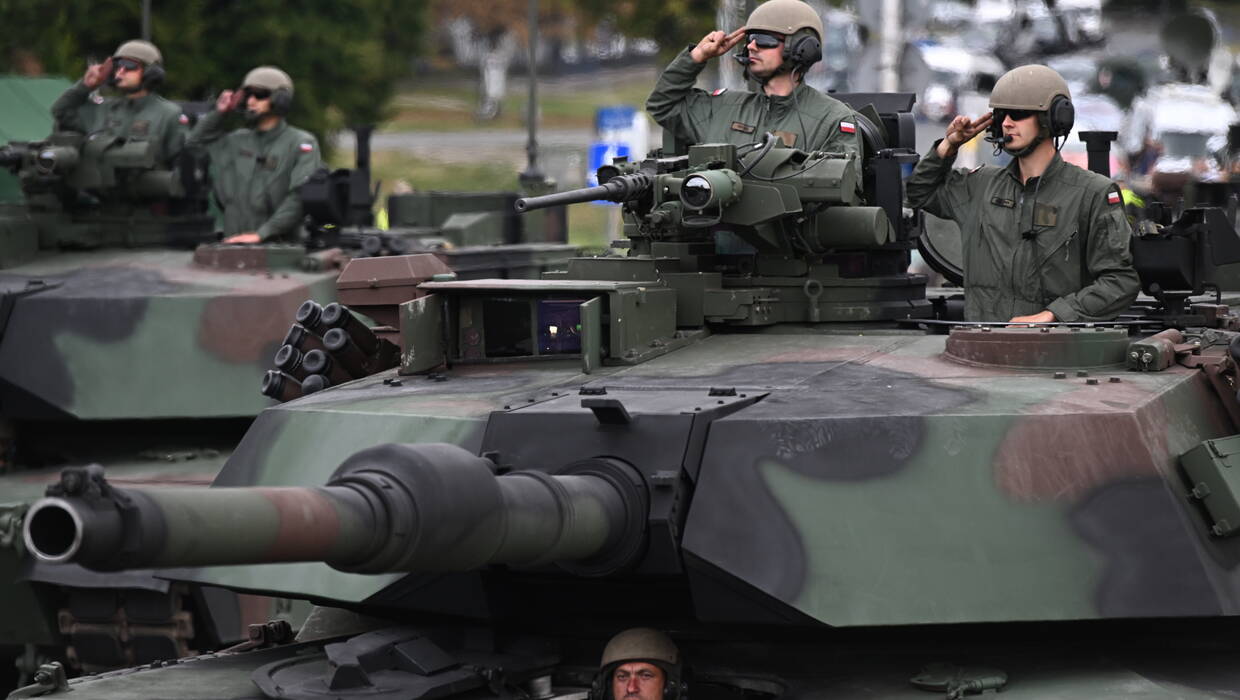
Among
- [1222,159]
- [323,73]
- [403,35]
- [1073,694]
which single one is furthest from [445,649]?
[403,35]

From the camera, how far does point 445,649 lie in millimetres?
9961

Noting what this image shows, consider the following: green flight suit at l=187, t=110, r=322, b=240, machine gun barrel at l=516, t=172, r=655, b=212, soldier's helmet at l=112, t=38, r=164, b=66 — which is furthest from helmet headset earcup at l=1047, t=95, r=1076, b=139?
soldier's helmet at l=112, t=38, r=164, b=66

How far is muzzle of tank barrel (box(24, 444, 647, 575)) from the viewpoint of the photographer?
6840mm

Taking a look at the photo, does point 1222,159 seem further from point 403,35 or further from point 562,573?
point 403,35

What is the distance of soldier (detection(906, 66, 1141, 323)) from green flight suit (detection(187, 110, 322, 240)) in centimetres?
847

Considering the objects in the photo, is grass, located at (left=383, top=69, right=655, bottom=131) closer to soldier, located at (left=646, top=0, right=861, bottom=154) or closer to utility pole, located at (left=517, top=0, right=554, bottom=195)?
utility pole, located at (left=517, top=0, right=554, bottom=195)

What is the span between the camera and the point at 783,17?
12242mm

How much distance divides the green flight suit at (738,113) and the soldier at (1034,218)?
28.9 inches

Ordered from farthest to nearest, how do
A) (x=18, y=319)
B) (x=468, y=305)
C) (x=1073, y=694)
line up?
1. (x=18, y=319)
2. (x=468, y=305)
3. (x=1073, y=694)

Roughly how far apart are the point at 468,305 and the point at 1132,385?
324 centimetres

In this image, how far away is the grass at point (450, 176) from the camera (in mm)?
47188

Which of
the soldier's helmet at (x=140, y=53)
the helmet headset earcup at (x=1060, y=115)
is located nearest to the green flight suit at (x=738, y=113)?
the helmet headset earcup at (x=1060, y=115)

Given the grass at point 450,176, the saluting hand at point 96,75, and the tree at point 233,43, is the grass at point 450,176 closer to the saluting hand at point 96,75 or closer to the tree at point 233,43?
the tree at point 233,43

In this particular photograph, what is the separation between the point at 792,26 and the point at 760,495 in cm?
389
